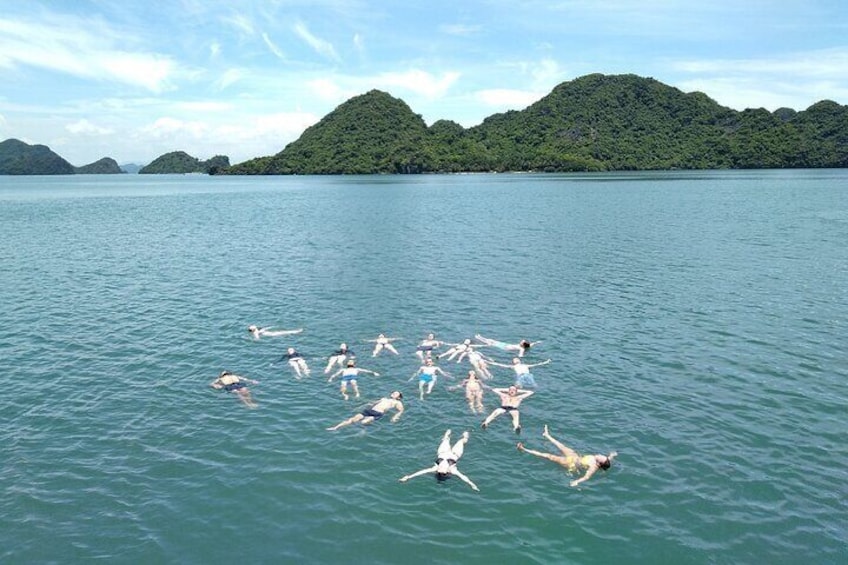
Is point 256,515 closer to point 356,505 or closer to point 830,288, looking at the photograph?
point 356,505

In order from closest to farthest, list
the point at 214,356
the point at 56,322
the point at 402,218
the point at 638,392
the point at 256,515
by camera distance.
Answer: the point at 256,515, the point at 638,392, the point at 214,356, the point at 56,322, the point at 402,218

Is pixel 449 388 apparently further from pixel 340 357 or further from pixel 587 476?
pixel 587 476

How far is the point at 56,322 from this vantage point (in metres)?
41.2

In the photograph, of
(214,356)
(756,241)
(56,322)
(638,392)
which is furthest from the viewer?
(756,241)

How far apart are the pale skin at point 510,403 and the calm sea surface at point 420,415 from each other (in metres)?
0.60

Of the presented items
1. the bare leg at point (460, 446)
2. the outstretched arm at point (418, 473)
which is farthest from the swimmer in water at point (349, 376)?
the outstretched arm at point (418, 473)

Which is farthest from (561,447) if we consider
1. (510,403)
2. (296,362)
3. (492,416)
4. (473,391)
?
(296,362)

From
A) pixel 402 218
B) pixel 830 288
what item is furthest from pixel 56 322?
pixel 402 218

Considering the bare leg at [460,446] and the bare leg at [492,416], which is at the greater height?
the bare leg at [460,446]

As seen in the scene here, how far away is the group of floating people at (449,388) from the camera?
22.1 m

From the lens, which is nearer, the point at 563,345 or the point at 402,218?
the point at 563,345

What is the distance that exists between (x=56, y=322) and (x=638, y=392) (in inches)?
1608

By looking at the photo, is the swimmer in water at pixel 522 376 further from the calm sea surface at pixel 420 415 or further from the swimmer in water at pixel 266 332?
the swimmer in water at pixel 266 332

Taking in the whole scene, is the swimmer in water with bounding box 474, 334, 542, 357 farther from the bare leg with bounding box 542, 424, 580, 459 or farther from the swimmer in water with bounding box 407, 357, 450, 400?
the bare leg with bounding box 542, 424, 580, 459
